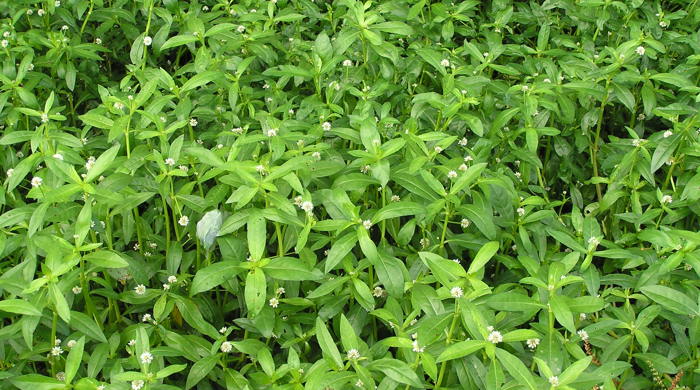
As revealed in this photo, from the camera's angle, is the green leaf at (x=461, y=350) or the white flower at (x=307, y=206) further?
the white flower at (x=307, y=206)

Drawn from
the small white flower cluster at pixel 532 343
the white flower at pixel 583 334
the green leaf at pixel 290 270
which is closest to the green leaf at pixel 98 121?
the green leaf at pixel 290 270

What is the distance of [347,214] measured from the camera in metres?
2.30

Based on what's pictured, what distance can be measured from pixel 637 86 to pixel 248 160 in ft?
6.63

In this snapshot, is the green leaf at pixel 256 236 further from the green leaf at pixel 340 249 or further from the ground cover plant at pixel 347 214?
the green leaf at pixel 340 249

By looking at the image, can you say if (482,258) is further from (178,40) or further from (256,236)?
(178,40)

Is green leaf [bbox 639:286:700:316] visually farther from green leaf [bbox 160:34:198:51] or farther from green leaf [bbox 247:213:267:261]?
green leaf [bbox 160:34:198:51]

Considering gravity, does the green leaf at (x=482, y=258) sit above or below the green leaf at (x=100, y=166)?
below

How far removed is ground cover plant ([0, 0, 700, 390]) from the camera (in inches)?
83.5

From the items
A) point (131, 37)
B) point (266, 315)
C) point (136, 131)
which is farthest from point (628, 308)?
point (131, 37)

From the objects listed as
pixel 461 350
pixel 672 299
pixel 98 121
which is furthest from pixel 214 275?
pixel 672 299

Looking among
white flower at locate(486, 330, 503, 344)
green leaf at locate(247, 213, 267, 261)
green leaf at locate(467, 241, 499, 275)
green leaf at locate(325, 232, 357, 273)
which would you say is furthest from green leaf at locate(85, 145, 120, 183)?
white flower at locate(486, 330, 503, 344)

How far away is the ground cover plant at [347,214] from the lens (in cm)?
212

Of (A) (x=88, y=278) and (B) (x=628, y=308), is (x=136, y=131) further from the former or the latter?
(B) (x=628, y=308)

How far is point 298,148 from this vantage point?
266cm
